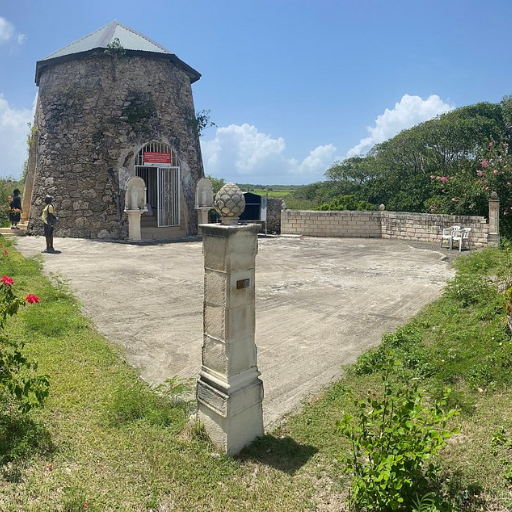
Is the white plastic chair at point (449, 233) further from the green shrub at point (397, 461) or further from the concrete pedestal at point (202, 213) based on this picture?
the green shrub at point (397, 461)

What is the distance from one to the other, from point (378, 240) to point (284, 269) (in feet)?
27.6

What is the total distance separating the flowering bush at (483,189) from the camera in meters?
15.9

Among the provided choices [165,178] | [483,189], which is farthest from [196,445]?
[483,189]

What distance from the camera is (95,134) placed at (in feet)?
53.7

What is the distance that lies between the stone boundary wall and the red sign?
5.60 metres

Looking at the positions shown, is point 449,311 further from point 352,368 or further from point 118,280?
point 118,280

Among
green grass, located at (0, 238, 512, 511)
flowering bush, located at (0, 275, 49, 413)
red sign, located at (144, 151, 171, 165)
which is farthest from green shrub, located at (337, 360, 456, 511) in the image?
red sign, located at (144, 151, 171, 165)

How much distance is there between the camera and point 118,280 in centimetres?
907

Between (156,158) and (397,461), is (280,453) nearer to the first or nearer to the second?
(397,461)

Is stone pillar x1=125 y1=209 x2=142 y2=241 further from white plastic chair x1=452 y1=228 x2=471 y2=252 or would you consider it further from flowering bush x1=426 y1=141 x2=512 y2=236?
flowering bush x1=426 y1=141 x2=512 y2=236

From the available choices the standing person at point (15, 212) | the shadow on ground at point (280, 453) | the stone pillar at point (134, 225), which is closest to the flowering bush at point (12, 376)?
the shadow on ground at point (280, 453)

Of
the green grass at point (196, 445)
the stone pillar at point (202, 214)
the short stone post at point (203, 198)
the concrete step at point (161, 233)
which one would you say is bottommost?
the green grass at point (196, 445)

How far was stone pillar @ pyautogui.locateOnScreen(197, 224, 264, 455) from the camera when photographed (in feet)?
10.5

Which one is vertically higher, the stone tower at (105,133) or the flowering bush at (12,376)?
the stone tower at (105,133)
